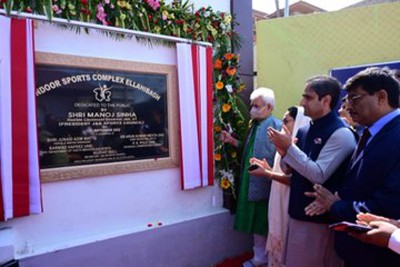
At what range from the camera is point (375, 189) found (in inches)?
69.0

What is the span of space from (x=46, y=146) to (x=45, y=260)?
0.91m

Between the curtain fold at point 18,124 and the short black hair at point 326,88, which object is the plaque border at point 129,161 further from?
the short black hair at point 326,88

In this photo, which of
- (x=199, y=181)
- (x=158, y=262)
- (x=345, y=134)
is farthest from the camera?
(x=199, y=181)

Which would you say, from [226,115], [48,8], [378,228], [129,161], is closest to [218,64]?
[226,115]

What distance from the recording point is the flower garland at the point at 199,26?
2709 mm

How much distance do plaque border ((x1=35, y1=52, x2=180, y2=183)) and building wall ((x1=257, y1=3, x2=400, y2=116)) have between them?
1389mm

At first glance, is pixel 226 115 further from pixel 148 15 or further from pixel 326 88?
pixel 326 88

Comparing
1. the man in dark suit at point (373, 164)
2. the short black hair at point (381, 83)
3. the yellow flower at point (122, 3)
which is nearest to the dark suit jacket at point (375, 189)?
the man in dark suit at point (373, 164)

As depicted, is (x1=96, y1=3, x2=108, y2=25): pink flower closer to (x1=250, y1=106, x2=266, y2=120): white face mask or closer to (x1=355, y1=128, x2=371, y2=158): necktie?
(x1=250, y1=106, x2=266, y2=120): white face mask

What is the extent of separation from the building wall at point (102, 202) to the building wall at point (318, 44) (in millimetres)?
1044

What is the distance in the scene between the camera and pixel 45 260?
263 cm

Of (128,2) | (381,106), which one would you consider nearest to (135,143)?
(128,2)

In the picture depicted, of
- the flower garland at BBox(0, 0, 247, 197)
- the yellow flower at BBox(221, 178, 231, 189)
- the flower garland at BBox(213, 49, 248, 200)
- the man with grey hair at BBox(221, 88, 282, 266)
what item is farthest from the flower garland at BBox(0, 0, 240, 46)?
the yellow flower at BBox(221, 178, 231, 189)

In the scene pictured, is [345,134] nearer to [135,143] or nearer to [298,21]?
[135,143]
